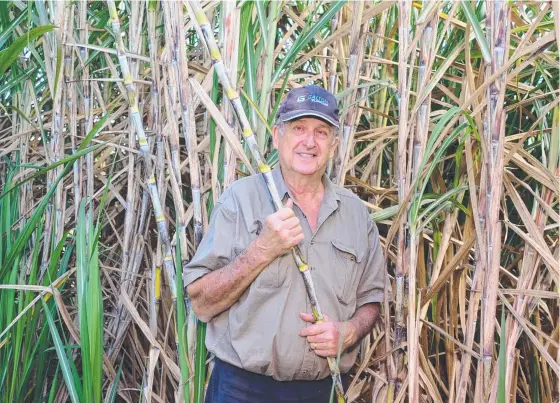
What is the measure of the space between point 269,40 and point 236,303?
758 mm

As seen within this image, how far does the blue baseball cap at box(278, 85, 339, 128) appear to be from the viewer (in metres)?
1.99

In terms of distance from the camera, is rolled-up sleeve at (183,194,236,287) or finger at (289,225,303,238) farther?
rolled-up sleeve at (183,194,236,287)

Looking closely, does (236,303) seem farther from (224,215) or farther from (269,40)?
(269,40)

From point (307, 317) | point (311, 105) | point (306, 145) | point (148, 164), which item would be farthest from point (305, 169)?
point (148, 164)

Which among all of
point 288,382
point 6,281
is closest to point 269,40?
point 288,382

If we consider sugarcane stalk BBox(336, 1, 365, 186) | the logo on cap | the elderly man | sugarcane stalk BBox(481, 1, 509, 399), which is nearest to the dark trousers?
the elderly man

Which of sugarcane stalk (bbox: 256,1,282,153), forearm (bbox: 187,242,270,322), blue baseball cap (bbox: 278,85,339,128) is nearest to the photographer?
forearm (bbox: 187,242,270,322)

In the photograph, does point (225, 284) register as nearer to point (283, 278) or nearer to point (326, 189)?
point (283, 278)

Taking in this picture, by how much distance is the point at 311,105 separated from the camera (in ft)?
6.53

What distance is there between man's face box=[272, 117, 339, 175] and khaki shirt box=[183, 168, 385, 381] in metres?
0.07

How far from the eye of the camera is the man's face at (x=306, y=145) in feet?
6.62

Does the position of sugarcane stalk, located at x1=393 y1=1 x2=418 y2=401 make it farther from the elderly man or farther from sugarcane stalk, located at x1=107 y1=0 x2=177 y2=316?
sugarcane stalk, located at x1=107 y1=0 x2=177 y2=316

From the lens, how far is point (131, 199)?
8.25 feet

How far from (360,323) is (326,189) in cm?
38
